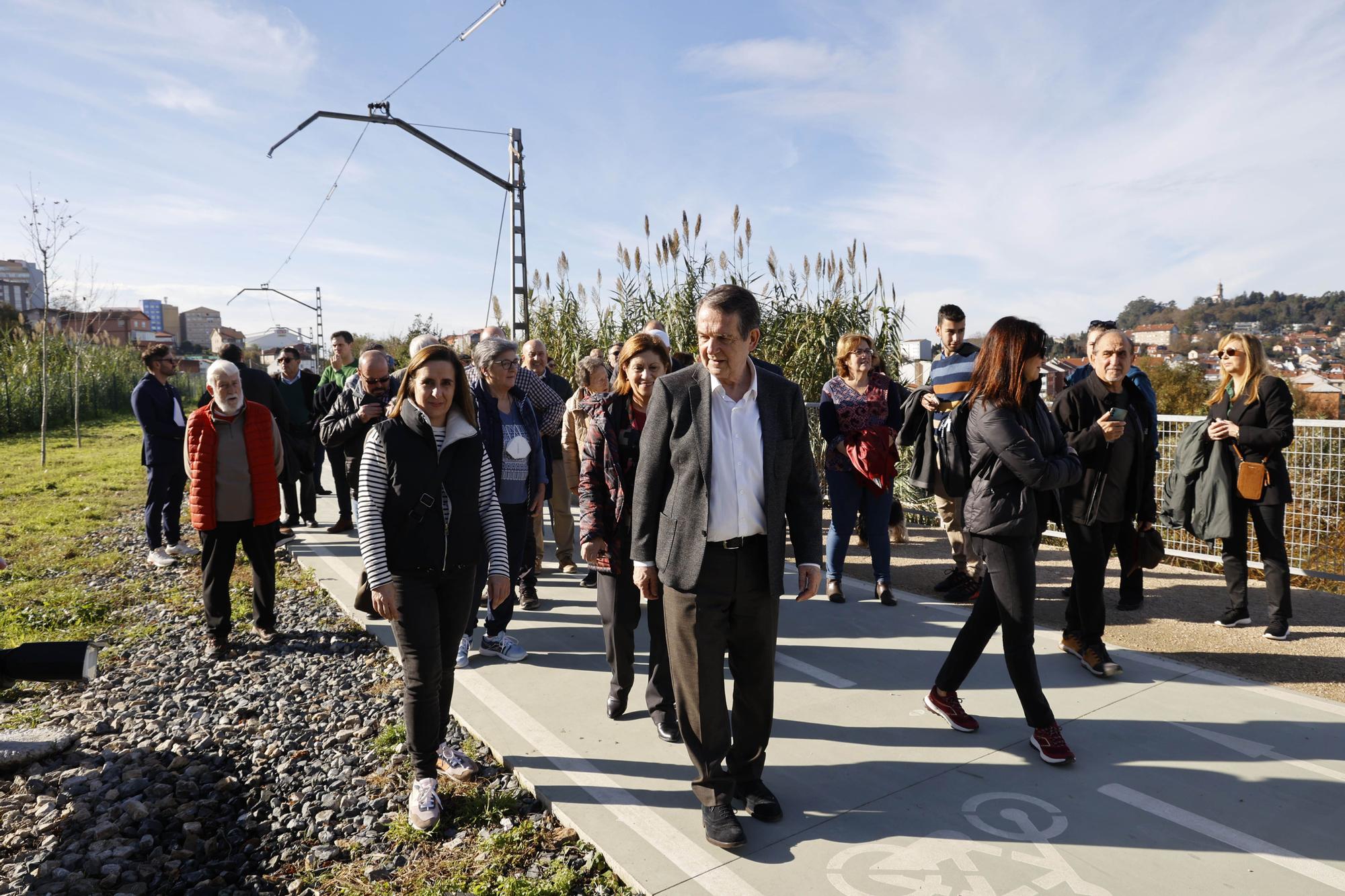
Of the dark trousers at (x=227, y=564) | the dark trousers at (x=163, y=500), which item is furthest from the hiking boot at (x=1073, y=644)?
the dark trousers at (x=163, y=500)

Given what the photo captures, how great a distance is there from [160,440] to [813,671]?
6.84 meters

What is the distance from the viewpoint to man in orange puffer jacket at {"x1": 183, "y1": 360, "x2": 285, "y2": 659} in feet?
17.7

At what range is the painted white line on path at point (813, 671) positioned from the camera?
4.67 m

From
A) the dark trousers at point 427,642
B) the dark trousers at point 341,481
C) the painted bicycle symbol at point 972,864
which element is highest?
the dark trousers at point 341,481

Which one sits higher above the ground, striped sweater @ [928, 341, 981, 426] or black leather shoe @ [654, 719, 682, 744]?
striped sweater @ [928, 341, 981, 426]

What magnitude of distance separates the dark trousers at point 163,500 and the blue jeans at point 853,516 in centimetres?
637

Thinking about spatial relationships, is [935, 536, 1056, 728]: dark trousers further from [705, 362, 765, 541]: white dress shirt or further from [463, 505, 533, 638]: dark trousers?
[463, 505, 533, 638]: dark trousers

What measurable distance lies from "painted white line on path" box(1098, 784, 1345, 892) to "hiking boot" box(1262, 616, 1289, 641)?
2712 millimetres

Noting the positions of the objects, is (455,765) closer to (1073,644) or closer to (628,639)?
(628,639)

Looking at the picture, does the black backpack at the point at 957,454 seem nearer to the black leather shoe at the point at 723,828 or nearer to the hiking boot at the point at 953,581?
the black leather shoe at the point at 723,828

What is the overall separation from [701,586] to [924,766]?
57.9 inches

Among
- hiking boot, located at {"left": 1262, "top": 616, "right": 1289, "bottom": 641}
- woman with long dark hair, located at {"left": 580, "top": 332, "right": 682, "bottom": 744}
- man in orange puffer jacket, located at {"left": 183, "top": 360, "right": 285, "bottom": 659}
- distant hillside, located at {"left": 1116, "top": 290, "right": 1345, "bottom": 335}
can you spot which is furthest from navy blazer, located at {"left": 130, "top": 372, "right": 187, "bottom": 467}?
distant hillside, located at {"left": 1116, "top": 290, "right": 1345, "bottom": 335}

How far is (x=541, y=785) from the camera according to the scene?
3535 mm

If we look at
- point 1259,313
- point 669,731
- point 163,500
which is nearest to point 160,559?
point 163,500
